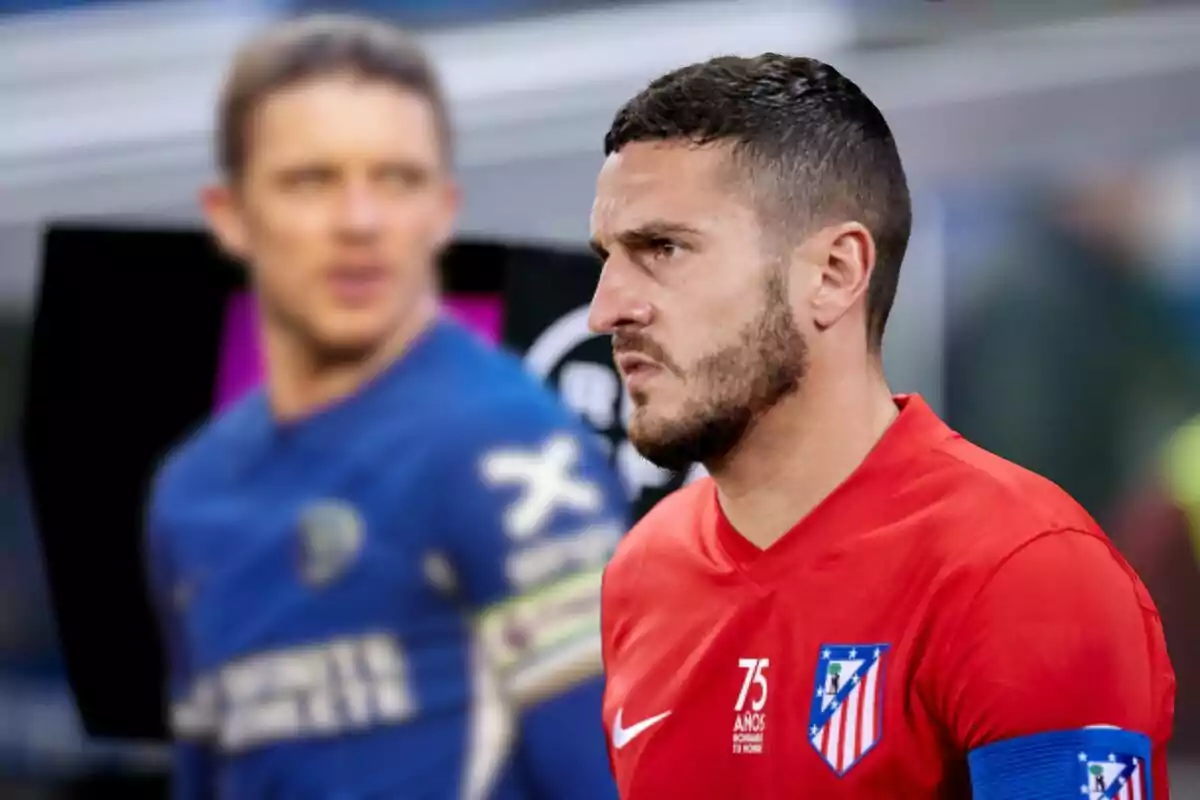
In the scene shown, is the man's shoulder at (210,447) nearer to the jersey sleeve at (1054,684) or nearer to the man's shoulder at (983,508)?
the man's shoulder at (983,508)

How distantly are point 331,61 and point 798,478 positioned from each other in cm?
123

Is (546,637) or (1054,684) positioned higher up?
(1054,684)

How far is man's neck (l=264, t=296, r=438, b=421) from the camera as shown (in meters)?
2.23

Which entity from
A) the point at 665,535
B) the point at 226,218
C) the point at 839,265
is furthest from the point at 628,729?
the point at 226,218

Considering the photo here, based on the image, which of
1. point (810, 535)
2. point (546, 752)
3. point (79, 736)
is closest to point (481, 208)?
point (546, 752)

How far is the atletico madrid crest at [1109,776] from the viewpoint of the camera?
1.02m

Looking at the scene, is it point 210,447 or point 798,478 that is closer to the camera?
point 798,478

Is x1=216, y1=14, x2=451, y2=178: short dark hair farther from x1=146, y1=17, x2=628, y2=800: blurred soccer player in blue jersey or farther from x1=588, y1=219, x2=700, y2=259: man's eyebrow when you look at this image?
x1=588, y1=219, x2=700, y2=259: man's eyebrow

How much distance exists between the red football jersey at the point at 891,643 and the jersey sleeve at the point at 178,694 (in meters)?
1.05

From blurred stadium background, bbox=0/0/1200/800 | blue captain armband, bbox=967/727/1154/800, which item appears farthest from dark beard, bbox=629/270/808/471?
blurred stadium background, bbox=0/0/1200/800

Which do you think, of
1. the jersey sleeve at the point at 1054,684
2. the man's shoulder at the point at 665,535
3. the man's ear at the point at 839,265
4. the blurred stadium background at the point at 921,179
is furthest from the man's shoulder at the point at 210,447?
the jersey sleeve at the point at 1054,684

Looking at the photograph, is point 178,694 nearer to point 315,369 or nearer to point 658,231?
point 315,369

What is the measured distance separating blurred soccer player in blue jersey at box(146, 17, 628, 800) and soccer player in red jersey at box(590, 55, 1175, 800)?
0.80 metres

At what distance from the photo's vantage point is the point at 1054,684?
1032mm
